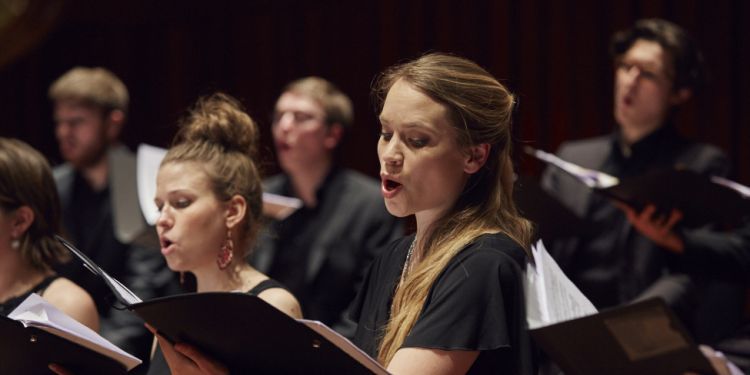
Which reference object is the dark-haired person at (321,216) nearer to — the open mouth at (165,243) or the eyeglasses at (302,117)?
the eyeglasses at (302,117)

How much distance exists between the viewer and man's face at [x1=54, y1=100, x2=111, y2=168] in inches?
172

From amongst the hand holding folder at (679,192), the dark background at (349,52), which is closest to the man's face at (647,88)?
the hand holding folder at (679,192)

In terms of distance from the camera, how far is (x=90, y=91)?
4.40m

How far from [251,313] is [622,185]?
158 cm

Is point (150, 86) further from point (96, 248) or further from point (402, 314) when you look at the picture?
point (402, 314)

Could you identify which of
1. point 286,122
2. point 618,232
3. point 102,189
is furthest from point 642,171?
point 102,189

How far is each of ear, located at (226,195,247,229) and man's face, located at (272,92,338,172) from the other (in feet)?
5.22

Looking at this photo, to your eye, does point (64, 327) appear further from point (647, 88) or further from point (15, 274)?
point (647, 88)

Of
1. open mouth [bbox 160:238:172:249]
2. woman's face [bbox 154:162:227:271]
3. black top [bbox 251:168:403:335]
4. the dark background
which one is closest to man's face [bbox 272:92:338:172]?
black top [bbox 251:168:403:335]

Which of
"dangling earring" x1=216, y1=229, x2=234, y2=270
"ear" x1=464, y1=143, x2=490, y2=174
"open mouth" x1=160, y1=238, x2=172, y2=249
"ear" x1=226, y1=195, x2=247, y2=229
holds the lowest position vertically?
"dangling earring" x1=216, y1=229, x2=234, y2=270

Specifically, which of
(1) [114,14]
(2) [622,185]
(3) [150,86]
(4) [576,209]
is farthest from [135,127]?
(2) [622,185]

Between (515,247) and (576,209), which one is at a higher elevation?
(515,247)

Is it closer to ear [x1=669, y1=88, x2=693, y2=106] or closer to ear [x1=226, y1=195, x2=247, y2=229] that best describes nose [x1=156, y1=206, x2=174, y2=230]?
ear [x1=226, y1=195, x2=247, y2=229]

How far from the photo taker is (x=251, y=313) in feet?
5.89
